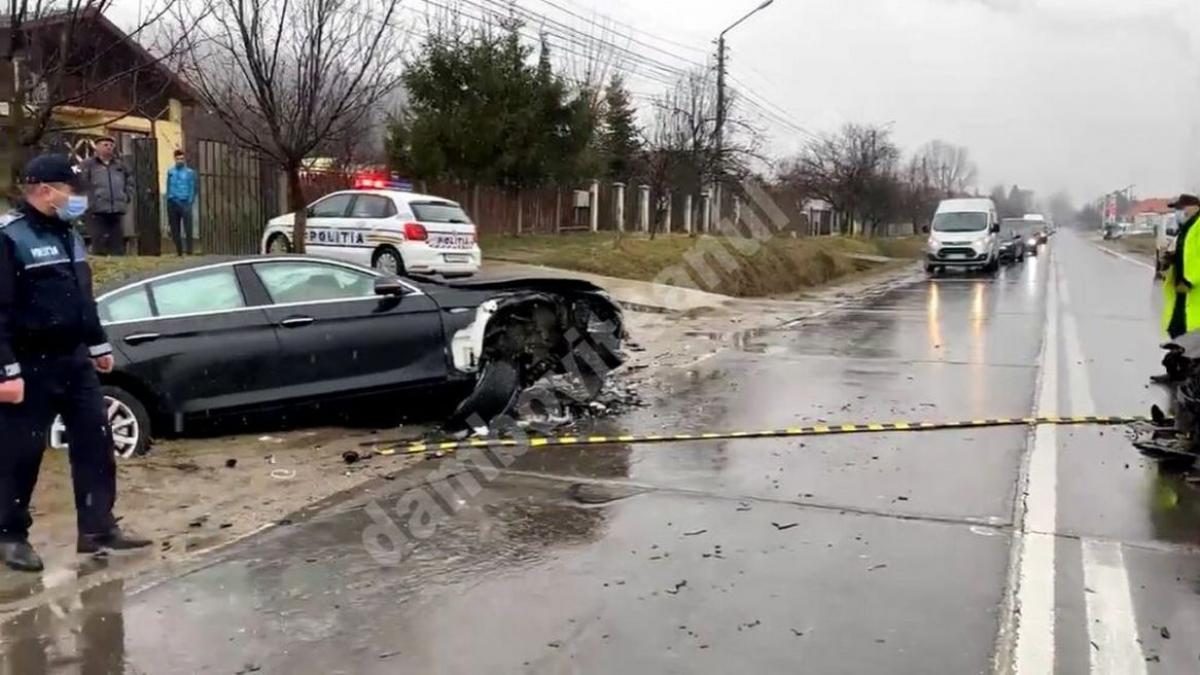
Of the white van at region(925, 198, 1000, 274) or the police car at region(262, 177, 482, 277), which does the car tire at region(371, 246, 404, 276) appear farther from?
the white van at region(925, 198, 1000, 274)

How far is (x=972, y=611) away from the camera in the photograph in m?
4.46

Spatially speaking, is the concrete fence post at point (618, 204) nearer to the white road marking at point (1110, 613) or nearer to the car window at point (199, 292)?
the car window at point (199, 292)

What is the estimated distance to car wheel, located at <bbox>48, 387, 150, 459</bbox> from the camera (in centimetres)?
702

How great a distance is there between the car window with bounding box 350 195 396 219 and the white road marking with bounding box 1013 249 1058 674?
10.7 m

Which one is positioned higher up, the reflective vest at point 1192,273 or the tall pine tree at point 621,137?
the tall pine tree at point 621,137

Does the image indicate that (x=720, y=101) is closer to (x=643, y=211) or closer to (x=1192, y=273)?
(x=643, y=211)

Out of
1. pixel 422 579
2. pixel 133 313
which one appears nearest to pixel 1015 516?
pixel 422 579

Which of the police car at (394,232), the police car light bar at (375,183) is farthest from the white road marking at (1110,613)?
the police car light bar at (375,183)

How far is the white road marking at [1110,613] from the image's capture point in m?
3.97

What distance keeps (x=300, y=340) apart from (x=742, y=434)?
3.37 metres

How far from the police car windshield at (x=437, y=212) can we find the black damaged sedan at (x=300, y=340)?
8206mm

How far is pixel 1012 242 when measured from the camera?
40.5m

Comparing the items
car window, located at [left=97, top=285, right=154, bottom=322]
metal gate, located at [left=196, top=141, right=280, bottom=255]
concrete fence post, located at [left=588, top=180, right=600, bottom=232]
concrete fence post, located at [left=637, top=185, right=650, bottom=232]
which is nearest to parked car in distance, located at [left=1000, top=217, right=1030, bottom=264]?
concrete fence post, located at [left=637, top=185, right=650, bottom=232]

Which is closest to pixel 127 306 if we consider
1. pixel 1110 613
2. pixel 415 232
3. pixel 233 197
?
pixel 1110 613
